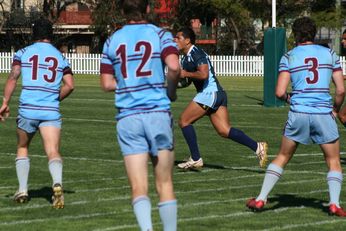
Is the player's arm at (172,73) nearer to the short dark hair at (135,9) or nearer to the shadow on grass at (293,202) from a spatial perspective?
the short dark hair at (135,9)

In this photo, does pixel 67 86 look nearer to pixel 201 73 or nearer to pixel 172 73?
pixel 172 73

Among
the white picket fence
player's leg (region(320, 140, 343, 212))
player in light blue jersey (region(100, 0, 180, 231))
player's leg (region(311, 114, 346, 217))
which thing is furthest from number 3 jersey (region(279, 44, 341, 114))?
the white picket fence

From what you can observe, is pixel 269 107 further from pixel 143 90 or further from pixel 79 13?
pixel 79 13

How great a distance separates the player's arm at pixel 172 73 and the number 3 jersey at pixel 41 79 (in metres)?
3.32

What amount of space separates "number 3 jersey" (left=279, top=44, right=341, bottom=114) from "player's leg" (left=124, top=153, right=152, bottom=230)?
10.3 ft

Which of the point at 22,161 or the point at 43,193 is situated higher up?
the point at 22,161

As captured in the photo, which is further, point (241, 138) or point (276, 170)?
point (241, 138)

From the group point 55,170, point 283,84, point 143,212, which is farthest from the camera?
point 55,170

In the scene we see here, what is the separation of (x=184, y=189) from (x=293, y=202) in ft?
5.28

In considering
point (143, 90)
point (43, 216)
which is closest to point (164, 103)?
point (143, 90)

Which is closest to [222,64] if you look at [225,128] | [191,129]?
[191,129]

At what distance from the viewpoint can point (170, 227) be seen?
A: 8531 mm

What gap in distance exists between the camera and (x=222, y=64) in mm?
59469

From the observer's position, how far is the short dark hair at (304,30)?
11.3 m
